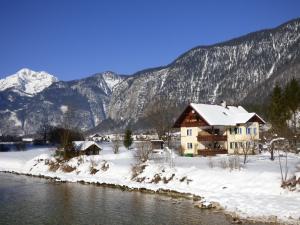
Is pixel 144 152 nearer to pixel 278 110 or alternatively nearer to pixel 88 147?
pixel 88 147

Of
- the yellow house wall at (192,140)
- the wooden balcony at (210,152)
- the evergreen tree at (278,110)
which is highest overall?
the evergreen tree at (278,110)

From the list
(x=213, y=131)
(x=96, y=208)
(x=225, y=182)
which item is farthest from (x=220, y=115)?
(x=96, y=208)

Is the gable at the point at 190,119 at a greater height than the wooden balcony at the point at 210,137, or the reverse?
the gable at the point at 190,119

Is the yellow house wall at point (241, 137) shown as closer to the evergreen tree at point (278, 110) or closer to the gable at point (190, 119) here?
the gable at point (190, 119)

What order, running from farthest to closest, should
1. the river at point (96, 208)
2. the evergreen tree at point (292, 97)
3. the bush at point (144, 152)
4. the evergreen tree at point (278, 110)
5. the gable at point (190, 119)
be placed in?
the evergreen tree at point (292, 97) → the evergreen tree at point (278, 110) → the gable at point (190, 119) → the bush at point (144, 152) → the river at point (96, 208)

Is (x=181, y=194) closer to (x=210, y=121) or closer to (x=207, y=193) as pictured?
(x=207, y=193)

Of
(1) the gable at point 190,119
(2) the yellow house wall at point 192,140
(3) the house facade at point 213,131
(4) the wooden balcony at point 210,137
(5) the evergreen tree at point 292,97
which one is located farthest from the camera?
(5) the evergreen tree at point 292,97

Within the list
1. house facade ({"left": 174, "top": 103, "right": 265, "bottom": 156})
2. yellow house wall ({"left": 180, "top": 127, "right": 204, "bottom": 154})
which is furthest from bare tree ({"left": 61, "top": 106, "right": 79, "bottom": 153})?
yellow house wall ({"left": 180, "top": 127, "right": 204, "bottom": 154})

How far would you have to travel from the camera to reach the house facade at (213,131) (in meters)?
74.8

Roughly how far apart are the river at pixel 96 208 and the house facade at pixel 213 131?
3117 centimetres

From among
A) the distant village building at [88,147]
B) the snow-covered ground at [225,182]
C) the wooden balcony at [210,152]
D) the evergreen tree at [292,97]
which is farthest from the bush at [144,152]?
the evergreen tree at [292,97]

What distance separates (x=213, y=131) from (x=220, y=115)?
4.99m

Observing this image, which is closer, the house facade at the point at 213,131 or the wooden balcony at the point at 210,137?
the wooden balcony at the point at 210,137

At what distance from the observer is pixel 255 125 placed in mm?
80688
